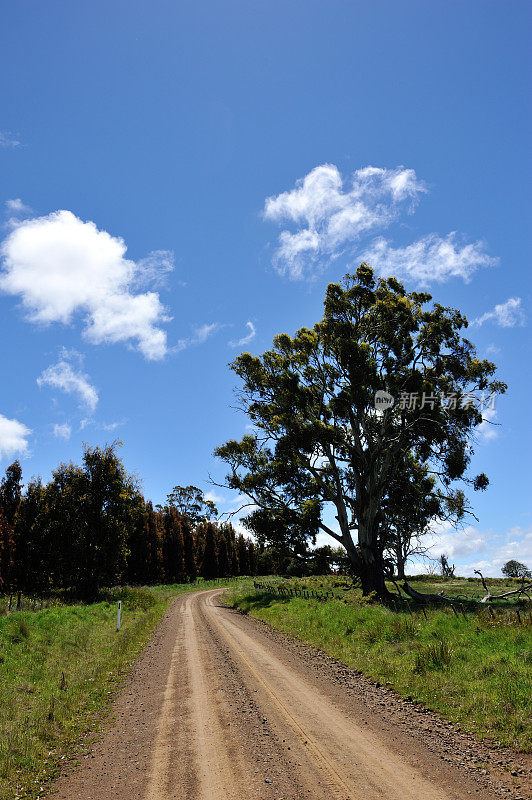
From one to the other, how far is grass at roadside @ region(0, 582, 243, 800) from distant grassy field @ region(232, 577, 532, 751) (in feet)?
21.2

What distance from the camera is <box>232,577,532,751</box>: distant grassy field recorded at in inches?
276

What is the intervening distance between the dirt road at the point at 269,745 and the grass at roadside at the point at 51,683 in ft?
1.82

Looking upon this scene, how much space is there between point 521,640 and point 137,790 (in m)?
9.38

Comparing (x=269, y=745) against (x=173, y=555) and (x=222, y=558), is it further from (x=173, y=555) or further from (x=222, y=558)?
(x=222, y=558)

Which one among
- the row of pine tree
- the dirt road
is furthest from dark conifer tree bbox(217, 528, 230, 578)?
the dirt road

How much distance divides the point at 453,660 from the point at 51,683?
377 inches

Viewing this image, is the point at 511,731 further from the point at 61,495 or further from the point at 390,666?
the point at 61,495

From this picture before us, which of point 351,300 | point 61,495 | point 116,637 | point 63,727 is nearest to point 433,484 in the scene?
point 351,300

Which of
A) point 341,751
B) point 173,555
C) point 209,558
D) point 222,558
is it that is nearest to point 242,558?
point 222,558

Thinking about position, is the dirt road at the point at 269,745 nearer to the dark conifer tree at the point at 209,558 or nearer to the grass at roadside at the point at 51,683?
the grass at roadside at the point at 51,683

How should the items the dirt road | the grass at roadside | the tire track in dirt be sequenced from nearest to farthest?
the tire track in dirt < the dirt road < the grass at roadside

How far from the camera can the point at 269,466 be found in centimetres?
2898

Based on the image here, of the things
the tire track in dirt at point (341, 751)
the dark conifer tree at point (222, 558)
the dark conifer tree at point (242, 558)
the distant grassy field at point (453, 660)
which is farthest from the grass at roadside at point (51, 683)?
the dark conifer tree at point (242, 558)

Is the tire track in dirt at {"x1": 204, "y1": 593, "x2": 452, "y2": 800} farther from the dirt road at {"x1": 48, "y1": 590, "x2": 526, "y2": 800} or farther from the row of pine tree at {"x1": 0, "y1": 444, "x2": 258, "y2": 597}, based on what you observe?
the row of pine tree at {"x1": 0, "y1": 444, "x2": 258, "y2": 597}
